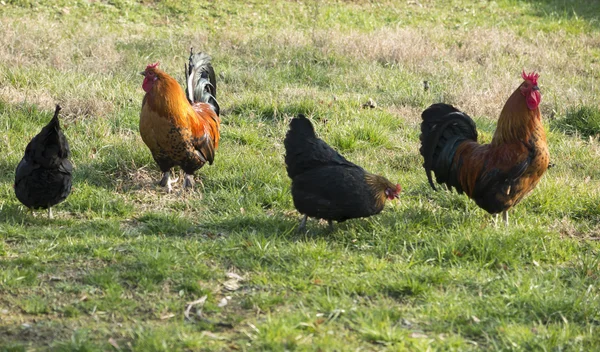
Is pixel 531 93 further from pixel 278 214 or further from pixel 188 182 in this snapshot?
pixel 188 182

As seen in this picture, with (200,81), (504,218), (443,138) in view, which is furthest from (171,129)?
(504,218)

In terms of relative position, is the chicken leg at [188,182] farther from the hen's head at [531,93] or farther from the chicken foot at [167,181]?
the hen's head at [531,93]

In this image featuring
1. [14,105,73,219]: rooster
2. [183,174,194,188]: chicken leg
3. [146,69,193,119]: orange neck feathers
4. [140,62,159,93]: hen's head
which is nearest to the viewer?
[14,105,73,219]: rooster

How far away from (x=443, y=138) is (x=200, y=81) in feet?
9.08

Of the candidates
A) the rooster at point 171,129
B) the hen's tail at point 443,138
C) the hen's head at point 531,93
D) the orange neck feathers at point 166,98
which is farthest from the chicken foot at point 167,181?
the hen's head at point 531,93

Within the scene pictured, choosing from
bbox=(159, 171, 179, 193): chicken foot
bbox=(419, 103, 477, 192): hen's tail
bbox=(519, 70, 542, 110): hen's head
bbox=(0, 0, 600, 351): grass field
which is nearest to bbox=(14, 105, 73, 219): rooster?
bbox=(0, 0, 600, 351): grass field

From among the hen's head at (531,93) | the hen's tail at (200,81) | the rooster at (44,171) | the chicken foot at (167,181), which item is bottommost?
the chicken foot at (167,181)

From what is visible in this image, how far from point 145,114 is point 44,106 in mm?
2182

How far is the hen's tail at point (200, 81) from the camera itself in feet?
25.1

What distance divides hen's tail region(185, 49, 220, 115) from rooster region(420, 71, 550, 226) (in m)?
2.60

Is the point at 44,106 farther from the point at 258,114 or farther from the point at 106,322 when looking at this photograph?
the point at 106,322

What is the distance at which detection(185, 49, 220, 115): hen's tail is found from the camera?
25.1 ft

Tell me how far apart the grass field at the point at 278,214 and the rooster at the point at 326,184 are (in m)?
0.29

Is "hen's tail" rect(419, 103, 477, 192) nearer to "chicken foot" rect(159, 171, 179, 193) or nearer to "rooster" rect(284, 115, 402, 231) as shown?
"rooster" rect(284, 115, 402, 231)
